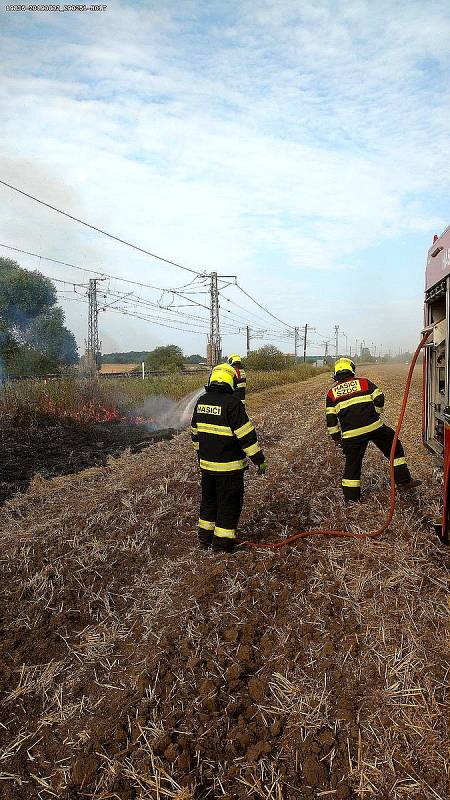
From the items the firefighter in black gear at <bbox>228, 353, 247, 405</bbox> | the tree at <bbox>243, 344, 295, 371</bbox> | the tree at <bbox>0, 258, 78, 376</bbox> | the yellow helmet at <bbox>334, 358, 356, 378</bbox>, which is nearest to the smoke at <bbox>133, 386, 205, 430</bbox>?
the firefighter in black gear at <bbox>228, 353, 247, 405</bbox>

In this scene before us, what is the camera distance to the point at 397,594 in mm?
4164

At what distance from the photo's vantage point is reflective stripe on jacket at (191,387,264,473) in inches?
201

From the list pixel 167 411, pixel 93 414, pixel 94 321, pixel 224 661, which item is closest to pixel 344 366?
pixel 224 661

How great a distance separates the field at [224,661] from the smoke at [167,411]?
1242 cm

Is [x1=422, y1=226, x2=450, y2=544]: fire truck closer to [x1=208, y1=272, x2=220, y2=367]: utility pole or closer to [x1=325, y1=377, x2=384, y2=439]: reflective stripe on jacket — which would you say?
[x1=325, y1=377, x2=384, y2=439]: reflective stripe on jacket

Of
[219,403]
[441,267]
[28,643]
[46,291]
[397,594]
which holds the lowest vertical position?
[28,643]

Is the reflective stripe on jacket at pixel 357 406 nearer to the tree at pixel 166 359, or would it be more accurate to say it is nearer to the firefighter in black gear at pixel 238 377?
the firefighter in black gear at pixel 238 377

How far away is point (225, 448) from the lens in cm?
514

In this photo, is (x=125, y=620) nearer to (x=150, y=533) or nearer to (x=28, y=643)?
(x=28, y=643)

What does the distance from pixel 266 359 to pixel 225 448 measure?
38982 mm

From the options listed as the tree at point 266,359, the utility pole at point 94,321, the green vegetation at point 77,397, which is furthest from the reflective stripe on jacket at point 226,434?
the tree at point 266,359

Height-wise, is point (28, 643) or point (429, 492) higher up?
point (429, 492)

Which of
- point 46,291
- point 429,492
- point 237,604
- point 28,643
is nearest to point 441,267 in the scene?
point 429,492

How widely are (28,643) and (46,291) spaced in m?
37.9
